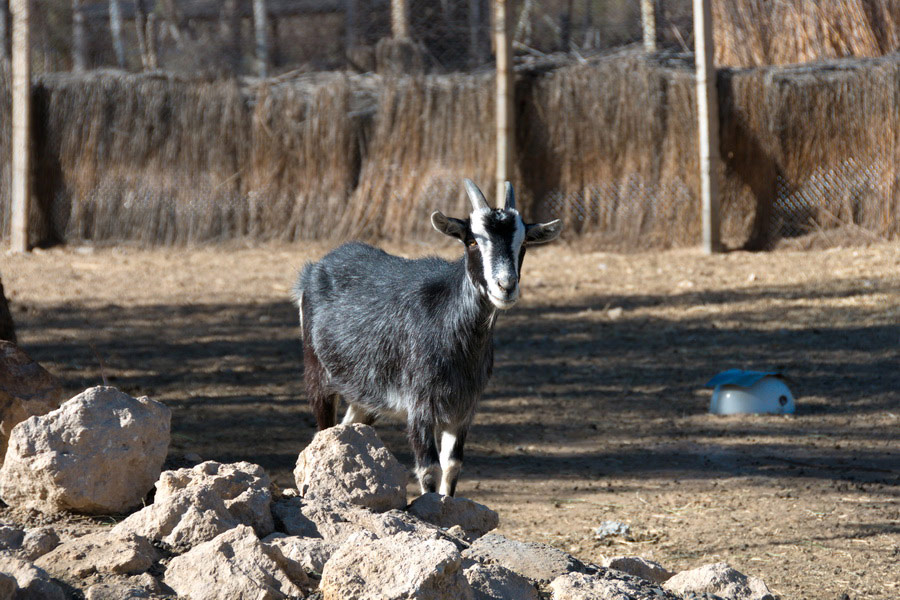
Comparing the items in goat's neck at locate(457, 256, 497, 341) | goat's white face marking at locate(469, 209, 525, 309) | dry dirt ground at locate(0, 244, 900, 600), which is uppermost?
goat's white face marking at locate(469, 209, 525, 309)

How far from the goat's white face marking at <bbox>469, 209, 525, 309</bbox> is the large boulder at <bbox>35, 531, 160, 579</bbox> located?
1.84m

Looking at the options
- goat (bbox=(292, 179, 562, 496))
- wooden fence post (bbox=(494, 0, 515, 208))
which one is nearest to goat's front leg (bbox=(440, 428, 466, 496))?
goat (bbox=(292, 179, 562, 496))

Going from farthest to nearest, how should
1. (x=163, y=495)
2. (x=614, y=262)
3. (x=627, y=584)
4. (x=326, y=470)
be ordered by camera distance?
1. (x=614, y=262)
2. (x=326, y=470)
3. (x=163, y=495)
4. (x=627, y=584)

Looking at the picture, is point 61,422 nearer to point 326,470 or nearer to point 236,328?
point 326,470

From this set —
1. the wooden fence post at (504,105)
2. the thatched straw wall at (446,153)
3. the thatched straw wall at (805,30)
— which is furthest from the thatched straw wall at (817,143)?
the wooden fence post at (504,105)

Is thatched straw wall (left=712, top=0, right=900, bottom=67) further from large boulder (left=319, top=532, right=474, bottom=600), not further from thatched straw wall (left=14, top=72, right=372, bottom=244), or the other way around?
large boulder (left=319, top=532, right=474, bottom=600)

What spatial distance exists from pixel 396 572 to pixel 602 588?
64 cm

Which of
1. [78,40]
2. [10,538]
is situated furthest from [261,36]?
[10,538]

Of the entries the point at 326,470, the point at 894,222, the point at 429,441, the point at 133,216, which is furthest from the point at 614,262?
the point at 326,470

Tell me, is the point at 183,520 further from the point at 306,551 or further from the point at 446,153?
the point at 446,153

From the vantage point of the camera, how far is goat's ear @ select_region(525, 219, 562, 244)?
463 cm

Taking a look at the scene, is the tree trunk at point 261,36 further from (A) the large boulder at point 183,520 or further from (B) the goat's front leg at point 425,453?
(A) the large boulder at point 183,520

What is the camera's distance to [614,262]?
436 inches

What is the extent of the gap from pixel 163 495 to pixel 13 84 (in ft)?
31.8
